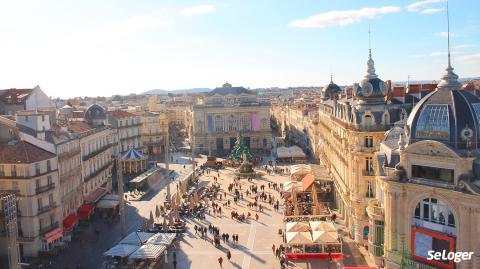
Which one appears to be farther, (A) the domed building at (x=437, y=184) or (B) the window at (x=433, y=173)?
(B) the window at (x=433, y=173)

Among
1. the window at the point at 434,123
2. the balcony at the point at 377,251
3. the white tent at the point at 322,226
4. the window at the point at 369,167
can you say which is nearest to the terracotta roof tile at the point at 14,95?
the white tent at the point at 322,226

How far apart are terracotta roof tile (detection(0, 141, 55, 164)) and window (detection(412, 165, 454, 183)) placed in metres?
33.4

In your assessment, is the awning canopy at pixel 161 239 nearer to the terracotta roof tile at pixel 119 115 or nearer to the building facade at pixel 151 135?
the terracotta roof tile at pixel 119 115

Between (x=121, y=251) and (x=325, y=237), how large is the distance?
1705 cm

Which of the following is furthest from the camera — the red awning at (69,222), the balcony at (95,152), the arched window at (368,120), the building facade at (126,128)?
the building facade at (126,128)

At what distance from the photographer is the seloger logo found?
71.6 feet

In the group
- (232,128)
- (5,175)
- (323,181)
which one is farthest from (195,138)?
(5,175)

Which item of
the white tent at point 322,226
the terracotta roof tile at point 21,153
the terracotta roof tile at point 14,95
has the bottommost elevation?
the white tent at point 322,226

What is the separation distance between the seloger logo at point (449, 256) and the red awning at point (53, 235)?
33.7 meters

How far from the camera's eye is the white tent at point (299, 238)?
3806cm

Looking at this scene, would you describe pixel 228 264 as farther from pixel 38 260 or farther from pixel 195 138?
pixel 195 138

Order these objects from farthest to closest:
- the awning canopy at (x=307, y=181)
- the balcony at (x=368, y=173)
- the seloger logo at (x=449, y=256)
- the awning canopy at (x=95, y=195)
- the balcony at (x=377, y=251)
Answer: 1. the awning canopy at (x=307, y=181)
2. the awning canopy at (x=95, y=195)
3. the balcony at (x=368, y=173)
4. the balcony at (x=377, y=251)
5. the seloger logo at (x=449, y=256)

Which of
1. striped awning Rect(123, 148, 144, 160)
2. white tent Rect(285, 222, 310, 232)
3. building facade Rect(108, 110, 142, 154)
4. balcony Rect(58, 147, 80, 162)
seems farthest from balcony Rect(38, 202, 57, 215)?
building facade Rect(108, 110, 142, 154)

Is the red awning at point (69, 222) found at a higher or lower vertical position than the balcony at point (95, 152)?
lower
